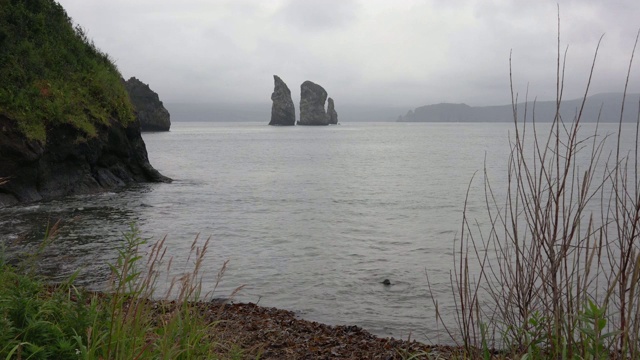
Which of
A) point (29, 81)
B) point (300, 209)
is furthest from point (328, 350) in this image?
point (29, 81)

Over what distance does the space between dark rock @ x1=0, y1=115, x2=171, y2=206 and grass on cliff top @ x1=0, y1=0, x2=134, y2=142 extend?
0.43 meters

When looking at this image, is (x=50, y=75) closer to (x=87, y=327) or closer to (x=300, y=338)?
(x=300, y=338)

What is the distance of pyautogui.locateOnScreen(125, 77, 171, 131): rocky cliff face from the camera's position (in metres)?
112

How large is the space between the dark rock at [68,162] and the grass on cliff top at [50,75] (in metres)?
0.43

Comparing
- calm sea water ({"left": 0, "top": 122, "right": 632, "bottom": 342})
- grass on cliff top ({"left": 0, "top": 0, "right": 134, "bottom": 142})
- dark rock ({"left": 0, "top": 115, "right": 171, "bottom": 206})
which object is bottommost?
calm sea water ({"left": 0, "top": 122, "right": 632, "bottom": 342})

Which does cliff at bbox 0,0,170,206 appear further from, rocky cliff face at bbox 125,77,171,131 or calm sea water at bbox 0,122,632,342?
rocky cliff face at bbox 125,77,171,131

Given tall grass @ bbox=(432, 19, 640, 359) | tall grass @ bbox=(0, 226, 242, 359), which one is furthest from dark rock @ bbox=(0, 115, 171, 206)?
tall grass @ bbox=(432, 19, 640, 359)

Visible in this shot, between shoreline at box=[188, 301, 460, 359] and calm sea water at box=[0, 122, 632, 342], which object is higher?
shoreline at box=[188, 301, 460, 359]

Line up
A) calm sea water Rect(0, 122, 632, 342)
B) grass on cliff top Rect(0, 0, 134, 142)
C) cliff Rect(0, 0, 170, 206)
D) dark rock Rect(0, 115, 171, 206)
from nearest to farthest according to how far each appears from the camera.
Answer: calm sea water Rect(0, 122, 632, 342)
dark rock Rect(0, 115, 171, 206)
cliff Rect(0, 0, 170, 206)
grass on cliff top Rect(0, 0, 134, 142)

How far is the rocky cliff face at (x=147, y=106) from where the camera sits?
112 meters

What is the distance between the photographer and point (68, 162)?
74.9ft

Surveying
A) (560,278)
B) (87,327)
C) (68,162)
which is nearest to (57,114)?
(68,162)

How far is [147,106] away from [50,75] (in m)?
97.8

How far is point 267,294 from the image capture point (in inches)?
455
